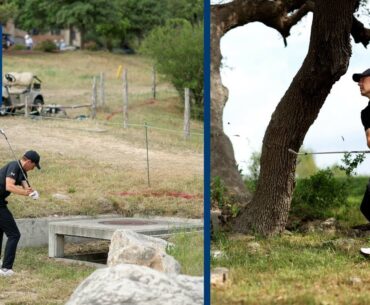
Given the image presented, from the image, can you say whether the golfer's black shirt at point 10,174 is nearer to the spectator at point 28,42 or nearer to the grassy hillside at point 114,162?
the grassy hillside at point 114,162

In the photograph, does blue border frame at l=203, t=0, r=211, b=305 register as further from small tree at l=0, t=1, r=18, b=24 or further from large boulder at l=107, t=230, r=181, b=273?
small tree at l=0, t=1, r=18, b=24

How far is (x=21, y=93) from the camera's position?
34.2 ft

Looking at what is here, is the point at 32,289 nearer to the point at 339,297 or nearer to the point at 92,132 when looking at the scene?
the point at 339,297

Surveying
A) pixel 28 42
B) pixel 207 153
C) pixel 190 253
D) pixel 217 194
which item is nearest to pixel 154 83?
pixel 217 194

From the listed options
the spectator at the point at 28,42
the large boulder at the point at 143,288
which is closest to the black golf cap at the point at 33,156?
the large boulder at the point at 143,288

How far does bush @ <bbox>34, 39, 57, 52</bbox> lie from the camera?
1477cm

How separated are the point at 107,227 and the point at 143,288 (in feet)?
7.97

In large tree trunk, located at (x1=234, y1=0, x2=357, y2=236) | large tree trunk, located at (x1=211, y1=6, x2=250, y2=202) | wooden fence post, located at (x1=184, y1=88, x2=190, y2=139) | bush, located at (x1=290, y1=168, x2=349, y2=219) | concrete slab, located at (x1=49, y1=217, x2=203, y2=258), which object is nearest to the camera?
large tree trunk, located at (x1=234, y1=0, x2=357, y2=236)

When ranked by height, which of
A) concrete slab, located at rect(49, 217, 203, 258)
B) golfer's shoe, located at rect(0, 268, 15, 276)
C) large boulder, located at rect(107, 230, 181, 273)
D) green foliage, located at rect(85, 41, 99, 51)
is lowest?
golfer's shoe, located at rect(0, 268, 15, 276)

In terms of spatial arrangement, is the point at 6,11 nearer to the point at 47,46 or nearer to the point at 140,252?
the point at 47,46

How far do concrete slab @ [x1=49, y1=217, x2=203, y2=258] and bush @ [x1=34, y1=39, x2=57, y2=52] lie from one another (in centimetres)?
625

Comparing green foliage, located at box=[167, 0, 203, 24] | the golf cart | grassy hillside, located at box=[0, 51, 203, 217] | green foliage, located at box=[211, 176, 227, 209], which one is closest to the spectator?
the golf cart

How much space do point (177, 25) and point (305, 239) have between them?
12.7 ft

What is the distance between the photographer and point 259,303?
5312mm
